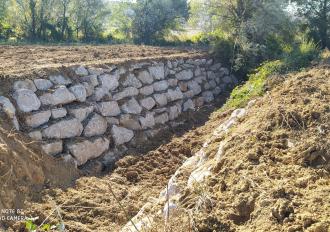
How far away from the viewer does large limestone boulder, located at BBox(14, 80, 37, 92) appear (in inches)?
236

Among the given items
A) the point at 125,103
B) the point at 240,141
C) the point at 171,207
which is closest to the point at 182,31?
the point at 125,103

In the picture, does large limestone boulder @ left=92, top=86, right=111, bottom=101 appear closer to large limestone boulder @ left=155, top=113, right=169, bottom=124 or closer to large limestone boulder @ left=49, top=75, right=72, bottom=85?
large limestone boulder @ left=49, top=75, right=72, bottom=85

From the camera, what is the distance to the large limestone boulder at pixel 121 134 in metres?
6.90

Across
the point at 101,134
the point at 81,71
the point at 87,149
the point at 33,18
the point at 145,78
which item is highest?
the point at 33,18

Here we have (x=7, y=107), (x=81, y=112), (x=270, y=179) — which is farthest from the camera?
(x=81, y=112)

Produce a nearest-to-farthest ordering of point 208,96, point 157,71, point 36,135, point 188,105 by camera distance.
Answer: point 36,135 < point 157,71 < point 188,105 < point 208,96

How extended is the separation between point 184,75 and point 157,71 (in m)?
1.12

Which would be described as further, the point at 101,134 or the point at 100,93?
the point at 100,93

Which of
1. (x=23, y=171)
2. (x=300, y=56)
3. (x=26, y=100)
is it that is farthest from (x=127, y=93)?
(x=300, y=56)

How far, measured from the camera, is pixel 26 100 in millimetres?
5902

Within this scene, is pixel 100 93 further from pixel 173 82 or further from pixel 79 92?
pixel 173 82

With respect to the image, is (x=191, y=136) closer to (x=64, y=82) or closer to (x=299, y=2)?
(x=64, y=82)

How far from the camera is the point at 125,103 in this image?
7.62 metres

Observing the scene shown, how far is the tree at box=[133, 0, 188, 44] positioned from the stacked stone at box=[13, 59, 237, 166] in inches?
221
